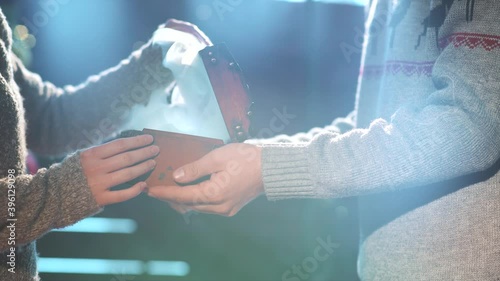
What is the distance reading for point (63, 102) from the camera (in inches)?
44.2

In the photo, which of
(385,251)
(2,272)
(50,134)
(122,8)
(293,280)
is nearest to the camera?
(2,272)

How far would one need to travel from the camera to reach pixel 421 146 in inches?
27.8

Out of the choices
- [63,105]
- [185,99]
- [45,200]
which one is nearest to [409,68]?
[185,99]

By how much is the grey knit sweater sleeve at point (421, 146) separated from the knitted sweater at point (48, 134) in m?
0.33

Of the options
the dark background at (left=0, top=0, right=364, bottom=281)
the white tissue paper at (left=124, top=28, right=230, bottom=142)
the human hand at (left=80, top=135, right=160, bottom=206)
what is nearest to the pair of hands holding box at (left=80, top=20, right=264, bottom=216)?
the human hand at (left=80, top=135, right=160, bottom=206)

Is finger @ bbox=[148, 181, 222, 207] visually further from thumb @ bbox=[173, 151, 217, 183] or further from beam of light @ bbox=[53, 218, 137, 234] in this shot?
beam of light @ bbox=[53, 218, 137, 234]

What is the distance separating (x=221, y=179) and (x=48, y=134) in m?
0.58

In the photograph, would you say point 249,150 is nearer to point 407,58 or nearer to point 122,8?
point 407,58

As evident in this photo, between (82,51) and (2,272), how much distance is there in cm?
96

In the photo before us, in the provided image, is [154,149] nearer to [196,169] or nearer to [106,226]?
[196,169]

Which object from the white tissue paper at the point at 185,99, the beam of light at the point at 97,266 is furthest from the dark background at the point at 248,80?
the white tissue paper at the point at 185,99

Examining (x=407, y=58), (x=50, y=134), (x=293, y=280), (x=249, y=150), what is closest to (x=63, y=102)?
(x=50, y=134)

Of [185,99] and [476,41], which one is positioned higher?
[476,41]

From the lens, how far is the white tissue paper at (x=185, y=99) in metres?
0.88
